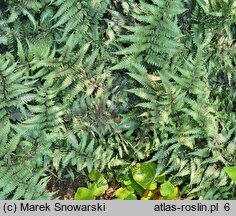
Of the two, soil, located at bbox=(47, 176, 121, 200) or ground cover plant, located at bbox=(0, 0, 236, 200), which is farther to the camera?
soil, located at bbox=(47, 176, 121, 200)

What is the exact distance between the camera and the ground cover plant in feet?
16.0

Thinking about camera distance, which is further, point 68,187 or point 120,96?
point 68,187

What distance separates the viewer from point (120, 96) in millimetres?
5219

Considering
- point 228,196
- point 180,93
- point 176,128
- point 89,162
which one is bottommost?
point 228,196

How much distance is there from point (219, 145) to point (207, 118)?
0.37 meters

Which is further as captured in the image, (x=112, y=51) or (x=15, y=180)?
(x=112, y=51)

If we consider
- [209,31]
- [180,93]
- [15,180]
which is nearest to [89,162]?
[15,180]

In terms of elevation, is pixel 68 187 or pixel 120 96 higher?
pixel 120 96

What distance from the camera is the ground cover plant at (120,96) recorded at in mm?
4883

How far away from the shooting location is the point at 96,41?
511 centimetres

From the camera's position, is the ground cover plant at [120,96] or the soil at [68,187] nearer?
the ground cover plant at [120,96]

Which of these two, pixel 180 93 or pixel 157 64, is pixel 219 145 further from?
pixel 157 64

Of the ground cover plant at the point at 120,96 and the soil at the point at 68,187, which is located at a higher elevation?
the ground cover plant at the point at 120,96

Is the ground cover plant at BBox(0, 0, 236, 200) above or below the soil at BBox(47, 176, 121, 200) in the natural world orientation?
above
